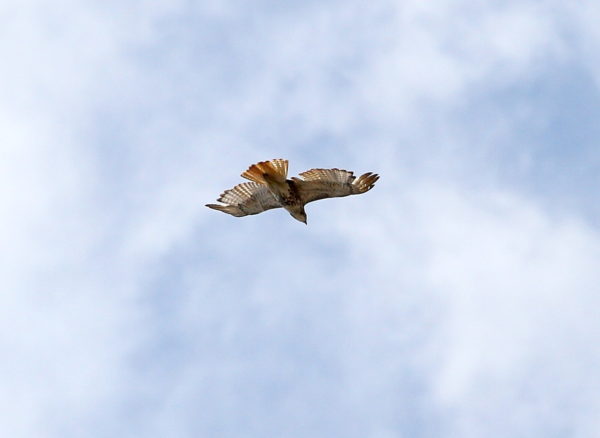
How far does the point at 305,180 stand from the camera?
1165 inches

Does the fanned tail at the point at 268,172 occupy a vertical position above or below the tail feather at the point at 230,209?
below

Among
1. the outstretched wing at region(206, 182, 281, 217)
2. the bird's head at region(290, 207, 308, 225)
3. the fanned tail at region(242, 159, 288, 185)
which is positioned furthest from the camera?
the outstretched wing at region(206, 182, 281, 217)

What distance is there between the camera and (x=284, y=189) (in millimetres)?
29953

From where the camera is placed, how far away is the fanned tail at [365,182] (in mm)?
29016

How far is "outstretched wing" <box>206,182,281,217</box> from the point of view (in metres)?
31.2

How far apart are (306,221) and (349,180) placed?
103 inches

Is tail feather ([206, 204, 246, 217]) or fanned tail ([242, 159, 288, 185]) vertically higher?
tail feather ([206, 204, 246, 217])

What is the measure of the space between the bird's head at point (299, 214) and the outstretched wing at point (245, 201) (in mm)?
562

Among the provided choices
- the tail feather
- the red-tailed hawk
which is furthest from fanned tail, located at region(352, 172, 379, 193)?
the tail feather

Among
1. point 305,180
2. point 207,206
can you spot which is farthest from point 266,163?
point 207,206

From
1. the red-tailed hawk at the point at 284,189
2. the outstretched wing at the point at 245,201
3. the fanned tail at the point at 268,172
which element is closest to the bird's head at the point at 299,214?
the red-tailed hawk at the point at 284,189

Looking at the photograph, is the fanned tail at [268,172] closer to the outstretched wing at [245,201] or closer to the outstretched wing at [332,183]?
the outstretched wing at [332,183]

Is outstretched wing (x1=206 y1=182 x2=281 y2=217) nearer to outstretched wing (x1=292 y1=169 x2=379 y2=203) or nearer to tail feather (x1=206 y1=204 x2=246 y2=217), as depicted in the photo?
tail feather (x1=206 y1=204 x2=246 y2=217)

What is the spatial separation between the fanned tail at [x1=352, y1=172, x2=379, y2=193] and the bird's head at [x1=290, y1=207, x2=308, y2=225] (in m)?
2.32
